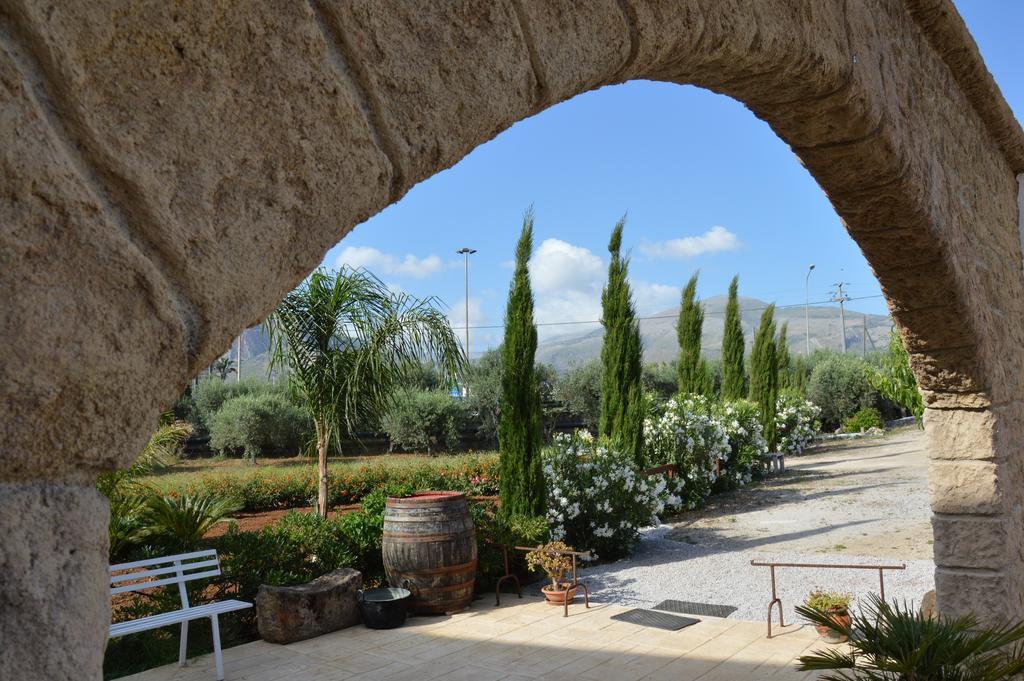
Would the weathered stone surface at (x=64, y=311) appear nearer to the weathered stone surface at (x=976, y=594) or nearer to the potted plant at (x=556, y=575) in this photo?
the weathered stone surface at (x=976, y=594)

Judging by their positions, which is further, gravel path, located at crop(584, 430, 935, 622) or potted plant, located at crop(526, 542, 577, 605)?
gravel path, located at crop(584, 430, 935, 622)

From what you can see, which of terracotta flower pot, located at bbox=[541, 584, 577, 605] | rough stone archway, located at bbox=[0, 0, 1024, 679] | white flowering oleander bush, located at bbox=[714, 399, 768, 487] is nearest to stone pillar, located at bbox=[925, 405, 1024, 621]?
terracotta flower pot, located at bbox=[541, 584, 577, 605]

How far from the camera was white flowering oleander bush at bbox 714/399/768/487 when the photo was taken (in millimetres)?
13602

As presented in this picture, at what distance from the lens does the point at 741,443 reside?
14.6 m

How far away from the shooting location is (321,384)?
290 inches

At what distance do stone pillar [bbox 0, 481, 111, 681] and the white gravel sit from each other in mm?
5626

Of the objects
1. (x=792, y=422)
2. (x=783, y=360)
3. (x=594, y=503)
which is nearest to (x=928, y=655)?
(x=594, y=503)

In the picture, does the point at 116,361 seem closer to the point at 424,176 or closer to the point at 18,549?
the point at 18,549

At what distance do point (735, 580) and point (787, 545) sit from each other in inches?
69.8

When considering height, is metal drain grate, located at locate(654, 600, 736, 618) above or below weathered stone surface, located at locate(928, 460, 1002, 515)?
below

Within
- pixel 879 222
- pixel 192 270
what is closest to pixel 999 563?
pixel 879 222

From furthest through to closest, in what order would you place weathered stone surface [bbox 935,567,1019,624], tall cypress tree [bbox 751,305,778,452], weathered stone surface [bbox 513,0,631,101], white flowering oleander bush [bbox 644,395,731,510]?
1. tall cypress tree [bbox 751,305,778,452]
2. white flowering oleander bush [bbox 644,395,731,510]
3. weathered stone surface [bbox 935,567,1019,624]
4. weathered stone surface [bbox 513,0,631,101]

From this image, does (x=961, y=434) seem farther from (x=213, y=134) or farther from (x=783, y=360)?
(x=783, y=360)

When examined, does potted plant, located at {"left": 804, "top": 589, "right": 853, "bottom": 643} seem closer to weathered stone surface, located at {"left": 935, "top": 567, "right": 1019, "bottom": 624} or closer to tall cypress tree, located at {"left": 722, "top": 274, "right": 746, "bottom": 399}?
weathered stone surface, located at {"left": 935, "top": 567, "right": 1019, "bottom": 624}
